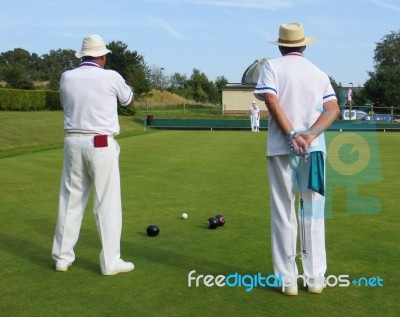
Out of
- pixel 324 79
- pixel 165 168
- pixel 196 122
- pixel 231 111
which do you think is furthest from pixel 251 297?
pixel 231 111

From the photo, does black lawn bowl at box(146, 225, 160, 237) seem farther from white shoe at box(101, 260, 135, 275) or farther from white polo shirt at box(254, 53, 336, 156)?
white polo shirt at box(254, 53, 336, 156)

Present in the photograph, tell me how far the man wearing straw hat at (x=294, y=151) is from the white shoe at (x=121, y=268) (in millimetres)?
1452

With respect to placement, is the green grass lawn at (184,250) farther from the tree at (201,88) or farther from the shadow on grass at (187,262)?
the tree at (201,88)

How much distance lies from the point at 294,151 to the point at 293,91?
1.64 feet

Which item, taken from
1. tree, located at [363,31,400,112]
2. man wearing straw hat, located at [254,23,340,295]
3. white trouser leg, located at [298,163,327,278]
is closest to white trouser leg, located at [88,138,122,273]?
man wearing straw hat, located at [254,23,340,295]

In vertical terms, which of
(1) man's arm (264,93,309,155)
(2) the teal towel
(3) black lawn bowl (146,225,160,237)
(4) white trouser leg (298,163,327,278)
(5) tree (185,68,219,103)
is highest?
(5) tree (185,68,219,103)

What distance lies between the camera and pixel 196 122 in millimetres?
44219

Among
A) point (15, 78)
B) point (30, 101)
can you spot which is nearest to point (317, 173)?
point (30, 101)

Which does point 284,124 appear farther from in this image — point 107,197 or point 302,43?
point 107,197

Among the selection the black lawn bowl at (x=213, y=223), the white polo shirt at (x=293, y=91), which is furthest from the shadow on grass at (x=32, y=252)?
the white polo shirt at (x=293, y=91)

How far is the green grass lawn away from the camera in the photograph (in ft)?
14.6

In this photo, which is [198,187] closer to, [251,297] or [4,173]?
[4,173]

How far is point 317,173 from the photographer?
4.68m

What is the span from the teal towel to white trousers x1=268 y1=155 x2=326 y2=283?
48 mm
